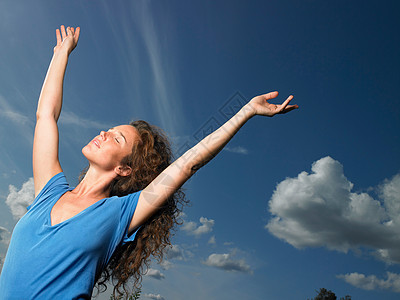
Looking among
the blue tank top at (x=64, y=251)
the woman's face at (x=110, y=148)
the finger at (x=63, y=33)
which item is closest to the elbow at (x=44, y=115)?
the woman's face at (x=110, y=148)

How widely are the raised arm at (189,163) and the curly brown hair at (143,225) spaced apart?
0.45 m

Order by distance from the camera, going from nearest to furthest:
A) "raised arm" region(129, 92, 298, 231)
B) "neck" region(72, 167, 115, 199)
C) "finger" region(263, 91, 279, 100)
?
"raised arm" region(129, 92, 298, 231)
"finger" region(263, 91, 279, 100)
"neck" region(72, 167, 115, 199)

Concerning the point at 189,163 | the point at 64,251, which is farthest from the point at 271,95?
the point at 64,251

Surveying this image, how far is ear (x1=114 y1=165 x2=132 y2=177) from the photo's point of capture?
10.5 feet

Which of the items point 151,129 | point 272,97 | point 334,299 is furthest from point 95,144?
point 334,299

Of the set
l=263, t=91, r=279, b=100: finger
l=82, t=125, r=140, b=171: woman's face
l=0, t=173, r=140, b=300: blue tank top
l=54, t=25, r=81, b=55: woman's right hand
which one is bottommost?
l=0, t=173, r=140, b=300: blue tank top

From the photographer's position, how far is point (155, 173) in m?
3.49

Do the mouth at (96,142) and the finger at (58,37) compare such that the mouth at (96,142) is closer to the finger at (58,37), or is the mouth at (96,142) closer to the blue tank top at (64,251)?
the blue tank top at (64,251)

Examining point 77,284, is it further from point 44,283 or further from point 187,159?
point 187,159

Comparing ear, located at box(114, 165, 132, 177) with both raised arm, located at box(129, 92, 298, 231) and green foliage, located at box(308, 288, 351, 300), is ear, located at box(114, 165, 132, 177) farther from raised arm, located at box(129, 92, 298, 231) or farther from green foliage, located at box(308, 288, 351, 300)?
green foliage, located at box(308, 288, 351, 300)

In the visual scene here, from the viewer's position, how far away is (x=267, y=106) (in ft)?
9.32

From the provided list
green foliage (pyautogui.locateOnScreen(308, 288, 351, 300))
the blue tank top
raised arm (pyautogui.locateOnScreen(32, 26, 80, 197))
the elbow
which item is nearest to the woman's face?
raised arm (pyautogui.locateOnScreen(32, 26, 80, 197))

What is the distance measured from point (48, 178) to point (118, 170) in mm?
680

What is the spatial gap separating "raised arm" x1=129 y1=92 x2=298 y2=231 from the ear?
1.84ft
